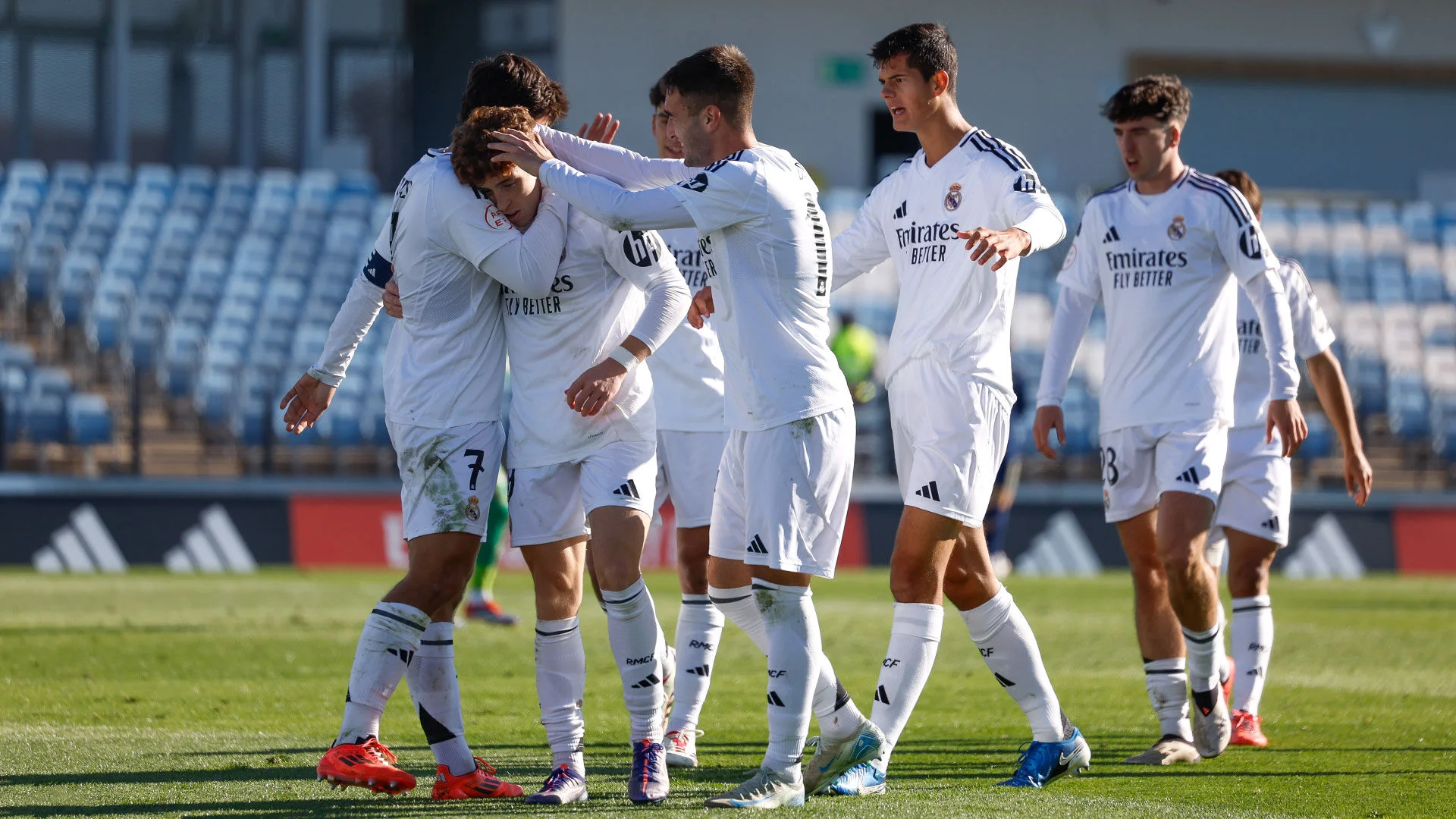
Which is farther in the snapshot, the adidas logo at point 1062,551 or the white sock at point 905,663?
the adidas logo at point 1062,551

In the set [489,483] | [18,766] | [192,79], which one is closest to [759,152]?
[489,483]

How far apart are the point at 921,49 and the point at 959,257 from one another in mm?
680

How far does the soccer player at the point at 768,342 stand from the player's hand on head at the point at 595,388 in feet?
1.10

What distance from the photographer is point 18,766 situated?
5555 mm

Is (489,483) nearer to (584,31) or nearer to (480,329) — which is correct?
(480,329)

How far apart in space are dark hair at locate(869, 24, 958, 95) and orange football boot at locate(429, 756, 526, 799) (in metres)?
2.58

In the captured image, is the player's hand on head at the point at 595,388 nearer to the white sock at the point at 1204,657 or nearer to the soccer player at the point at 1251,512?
the white sock at the point at 1204,657

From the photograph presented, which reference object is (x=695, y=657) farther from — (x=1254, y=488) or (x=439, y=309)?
(x=1254, y=488)

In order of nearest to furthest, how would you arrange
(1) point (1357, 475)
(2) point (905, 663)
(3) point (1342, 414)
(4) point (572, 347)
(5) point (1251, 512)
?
(4) point (572, 347) < (2) point (905, 663) < (1) point (1357, 475) < (3) point (1342, 414) < (5) point (1251, 512)

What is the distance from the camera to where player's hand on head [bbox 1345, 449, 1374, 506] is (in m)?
5.98

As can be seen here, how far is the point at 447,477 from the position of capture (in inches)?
204

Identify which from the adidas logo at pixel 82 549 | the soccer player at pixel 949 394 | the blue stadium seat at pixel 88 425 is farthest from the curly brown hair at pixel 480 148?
the blue stadium seat at pixel 88 425

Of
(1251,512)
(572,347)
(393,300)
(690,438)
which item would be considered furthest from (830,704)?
(1251,512)

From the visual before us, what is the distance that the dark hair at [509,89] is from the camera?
5242 millimetres
